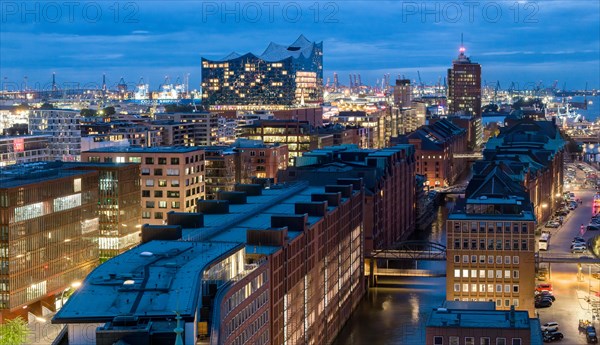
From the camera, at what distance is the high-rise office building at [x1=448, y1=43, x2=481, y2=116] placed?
17450 centimetres

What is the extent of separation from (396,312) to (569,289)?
936 cm

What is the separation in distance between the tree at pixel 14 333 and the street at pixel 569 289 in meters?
20.5

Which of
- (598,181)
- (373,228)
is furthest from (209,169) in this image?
(598,181)

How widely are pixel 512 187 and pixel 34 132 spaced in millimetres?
50554

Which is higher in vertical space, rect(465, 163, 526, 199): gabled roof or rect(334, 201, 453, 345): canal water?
rect(465, 163, 526, 199): gabled roof

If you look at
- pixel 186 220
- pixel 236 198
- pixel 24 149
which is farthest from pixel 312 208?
pixel 24 149

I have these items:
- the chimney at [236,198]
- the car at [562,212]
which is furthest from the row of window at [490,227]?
the car at [562,212]

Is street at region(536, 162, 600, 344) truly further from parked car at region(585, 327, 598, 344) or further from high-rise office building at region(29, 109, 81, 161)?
high-rise office building at region(29, 109, 81, 161)

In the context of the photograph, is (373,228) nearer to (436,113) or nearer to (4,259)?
(4,259)

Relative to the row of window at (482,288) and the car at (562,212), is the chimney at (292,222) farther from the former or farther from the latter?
the car at (562,212)

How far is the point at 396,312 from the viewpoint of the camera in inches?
1719

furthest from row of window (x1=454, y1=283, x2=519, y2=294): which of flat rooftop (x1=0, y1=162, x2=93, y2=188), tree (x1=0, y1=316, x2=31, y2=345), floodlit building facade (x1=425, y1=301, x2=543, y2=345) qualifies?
flat rooftop (x1=0, y1=162, x2=93, y2=188)

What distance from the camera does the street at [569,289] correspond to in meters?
40.7

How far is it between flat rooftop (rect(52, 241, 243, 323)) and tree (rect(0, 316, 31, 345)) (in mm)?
9101
